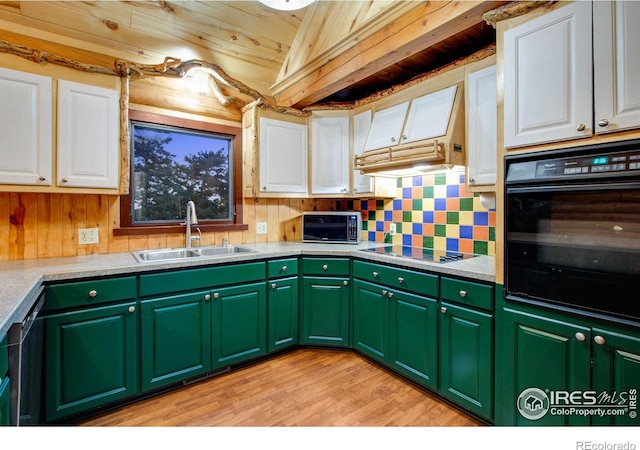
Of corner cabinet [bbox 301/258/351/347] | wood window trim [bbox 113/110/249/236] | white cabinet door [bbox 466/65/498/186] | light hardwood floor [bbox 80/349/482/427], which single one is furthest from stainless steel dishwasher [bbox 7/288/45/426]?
white cabinet door [bbox 466/65/498/186]

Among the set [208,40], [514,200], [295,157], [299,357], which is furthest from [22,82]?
[514,200]

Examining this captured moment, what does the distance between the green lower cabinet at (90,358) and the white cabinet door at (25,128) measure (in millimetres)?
863

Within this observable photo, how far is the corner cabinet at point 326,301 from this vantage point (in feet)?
8.70

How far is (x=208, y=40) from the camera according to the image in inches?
102

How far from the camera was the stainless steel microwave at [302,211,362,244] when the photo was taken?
296 cm

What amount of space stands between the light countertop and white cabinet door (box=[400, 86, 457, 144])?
2.89 ft

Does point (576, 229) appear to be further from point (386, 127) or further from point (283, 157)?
point (283, 157)

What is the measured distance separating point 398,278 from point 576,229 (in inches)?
41.7

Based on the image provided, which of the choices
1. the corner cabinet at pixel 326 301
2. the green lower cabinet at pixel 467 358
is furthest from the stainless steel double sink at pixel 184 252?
the green lower cabinet at pixel 467 358

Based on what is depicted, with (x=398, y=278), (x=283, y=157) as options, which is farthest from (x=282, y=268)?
(x=283, y=157)

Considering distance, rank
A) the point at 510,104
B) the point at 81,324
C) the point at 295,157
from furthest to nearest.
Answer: the point at 295,157, the point at 81,324, the point at 510,104

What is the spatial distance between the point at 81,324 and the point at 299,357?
5.06 ft

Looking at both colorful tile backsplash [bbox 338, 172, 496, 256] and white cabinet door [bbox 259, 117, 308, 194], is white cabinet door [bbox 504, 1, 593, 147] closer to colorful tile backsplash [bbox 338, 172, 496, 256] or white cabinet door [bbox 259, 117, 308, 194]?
colorful tile backsplash [bbox 338, 172, 496, 256]

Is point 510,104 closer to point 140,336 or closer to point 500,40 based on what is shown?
point 500,40
